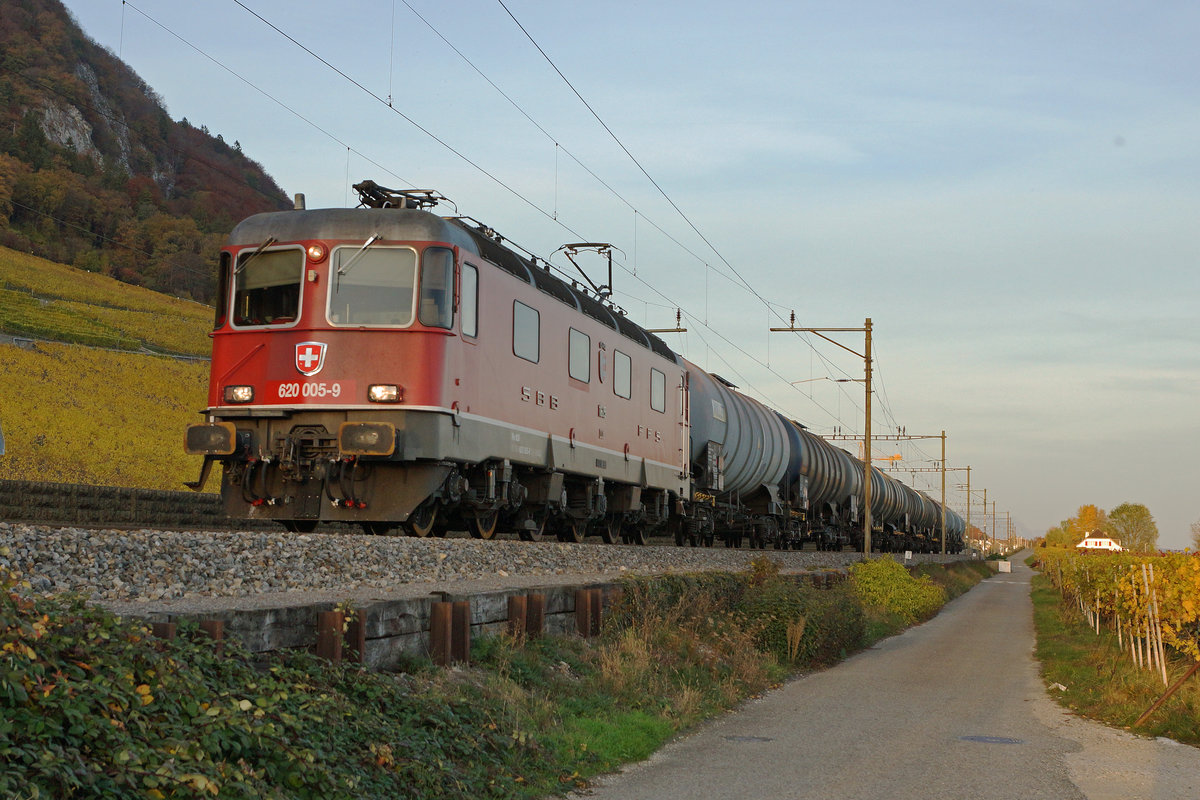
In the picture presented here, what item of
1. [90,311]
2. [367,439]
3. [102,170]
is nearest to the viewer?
[367,439]

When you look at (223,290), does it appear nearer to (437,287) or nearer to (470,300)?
(437,287)

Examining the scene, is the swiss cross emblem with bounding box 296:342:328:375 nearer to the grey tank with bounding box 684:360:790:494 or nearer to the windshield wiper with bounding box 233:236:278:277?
the windshield wiper with bounding box 233:236:278:277

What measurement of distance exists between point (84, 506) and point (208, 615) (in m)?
14.9

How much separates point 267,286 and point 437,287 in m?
2.19

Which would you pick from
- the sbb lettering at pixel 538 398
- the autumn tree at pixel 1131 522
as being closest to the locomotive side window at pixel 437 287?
the sbb lettering at pixel 538 398

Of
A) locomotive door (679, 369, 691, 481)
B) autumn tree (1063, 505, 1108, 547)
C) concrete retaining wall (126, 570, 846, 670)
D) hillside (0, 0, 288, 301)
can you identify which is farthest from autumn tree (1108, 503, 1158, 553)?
concrete retaining wall (126, 570, 846, 670)

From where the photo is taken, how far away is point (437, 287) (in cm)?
1357

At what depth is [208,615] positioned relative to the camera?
20.1 ft

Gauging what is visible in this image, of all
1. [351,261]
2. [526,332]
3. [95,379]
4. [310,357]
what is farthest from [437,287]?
[95,379]

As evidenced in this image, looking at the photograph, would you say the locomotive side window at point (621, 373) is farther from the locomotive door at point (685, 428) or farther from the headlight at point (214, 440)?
the headlight at point (214, 440)

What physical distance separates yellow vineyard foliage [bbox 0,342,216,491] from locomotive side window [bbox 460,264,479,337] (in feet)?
61.5

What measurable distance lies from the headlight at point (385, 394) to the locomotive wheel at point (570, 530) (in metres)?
6.54

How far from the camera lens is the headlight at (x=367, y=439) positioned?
12.7 metres

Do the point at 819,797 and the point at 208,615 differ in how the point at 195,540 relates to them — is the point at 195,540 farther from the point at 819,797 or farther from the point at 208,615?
the point at 819,797
